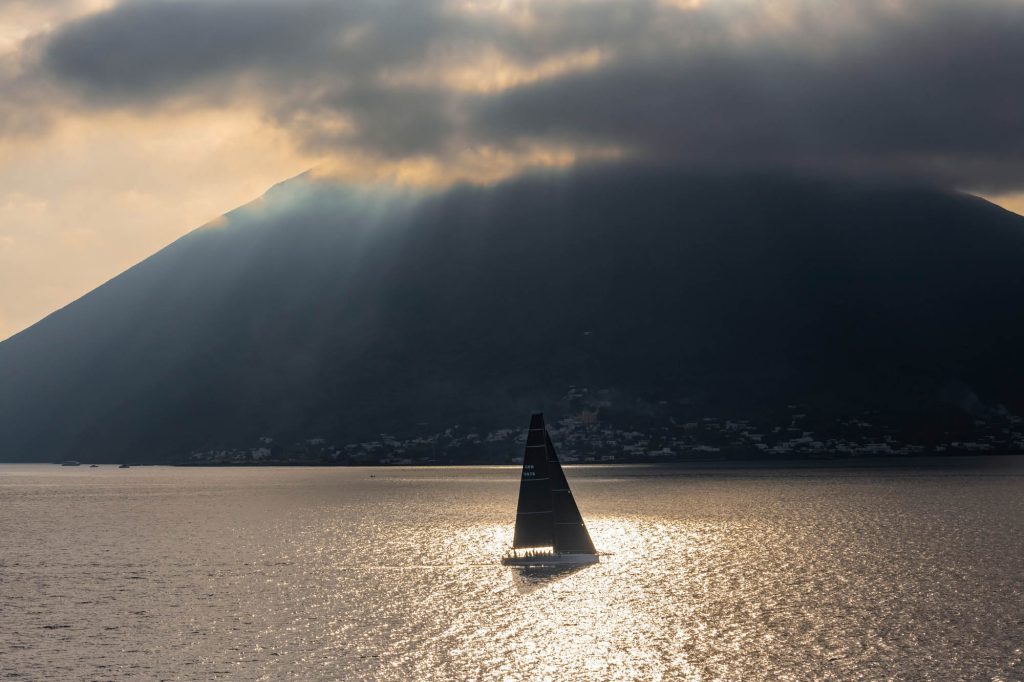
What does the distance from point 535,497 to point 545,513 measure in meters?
2.58

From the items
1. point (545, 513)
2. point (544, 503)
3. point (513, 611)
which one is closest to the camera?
point (513, 611)

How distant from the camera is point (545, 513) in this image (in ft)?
405

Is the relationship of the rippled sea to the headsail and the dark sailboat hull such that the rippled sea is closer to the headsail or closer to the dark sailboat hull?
the dark sailboat hull

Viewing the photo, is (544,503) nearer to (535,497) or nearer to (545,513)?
(535,497)

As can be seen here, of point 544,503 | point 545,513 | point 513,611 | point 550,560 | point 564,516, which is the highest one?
point 544,503

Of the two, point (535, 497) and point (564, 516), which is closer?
point (535, 497)

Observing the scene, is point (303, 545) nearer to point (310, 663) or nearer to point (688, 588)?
point (688, 588)

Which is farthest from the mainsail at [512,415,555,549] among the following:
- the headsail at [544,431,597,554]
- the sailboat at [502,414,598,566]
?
the headsail at [544,431,597,554]

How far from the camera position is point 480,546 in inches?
6599

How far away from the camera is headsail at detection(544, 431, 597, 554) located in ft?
395

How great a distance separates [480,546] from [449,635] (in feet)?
245

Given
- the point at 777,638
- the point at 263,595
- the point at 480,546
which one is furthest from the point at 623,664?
the point at 480,546

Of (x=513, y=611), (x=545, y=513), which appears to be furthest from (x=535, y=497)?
(x=513, y=611)

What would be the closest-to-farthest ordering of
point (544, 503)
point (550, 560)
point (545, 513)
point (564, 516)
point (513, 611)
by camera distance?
point (513, 611) → point (544, 503) → point (545, 513) → point (564, 516) → point (550, 560)
